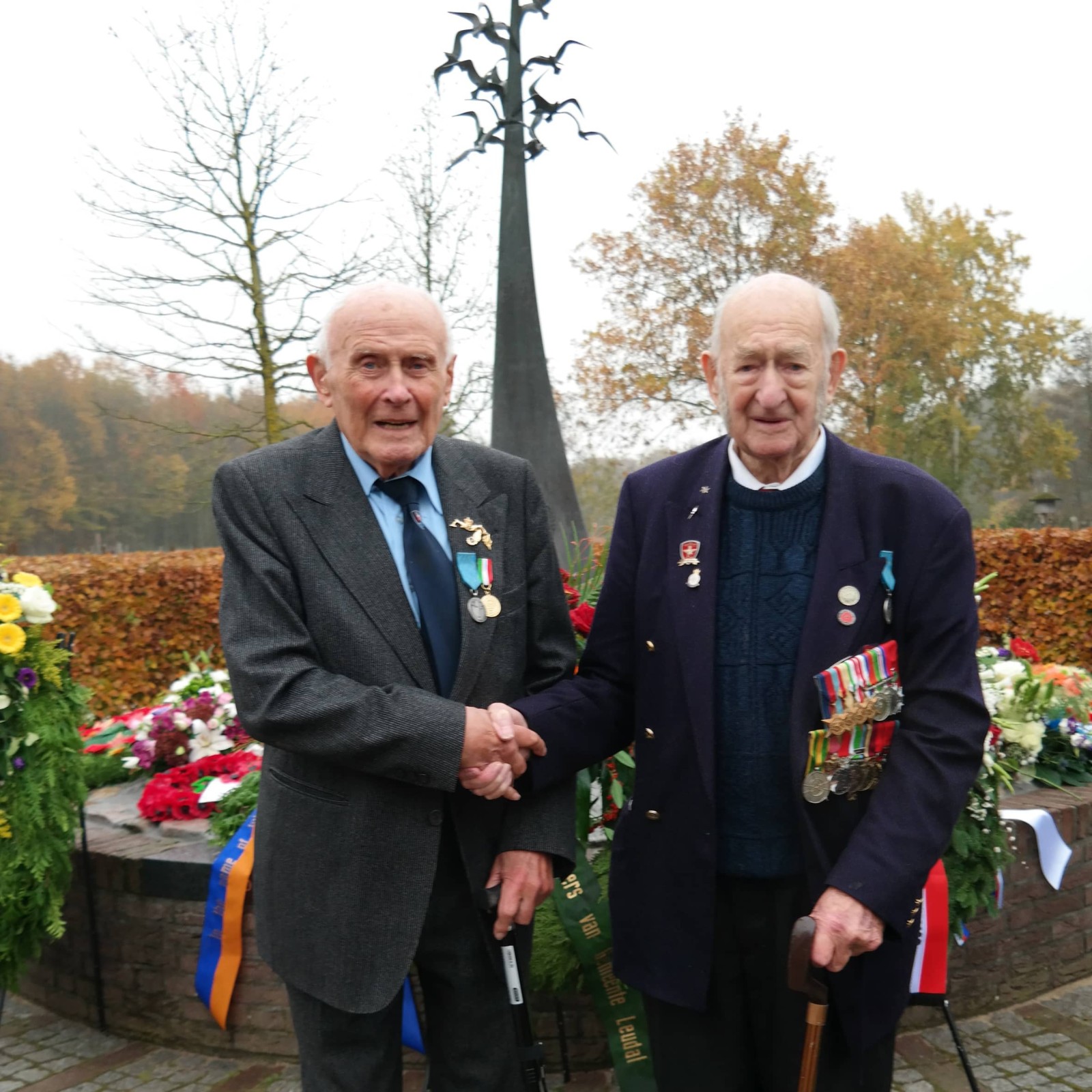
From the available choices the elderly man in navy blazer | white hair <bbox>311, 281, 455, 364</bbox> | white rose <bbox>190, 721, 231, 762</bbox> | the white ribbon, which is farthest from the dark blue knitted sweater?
white rose <bbox>190, 721, 231, 762</bbox>

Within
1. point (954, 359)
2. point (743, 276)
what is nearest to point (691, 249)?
point (743, 276)

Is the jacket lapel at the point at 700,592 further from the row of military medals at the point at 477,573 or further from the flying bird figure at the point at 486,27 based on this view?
the flying bird figure at the point at 486,27

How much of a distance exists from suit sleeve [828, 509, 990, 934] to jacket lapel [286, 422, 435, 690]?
87 cm

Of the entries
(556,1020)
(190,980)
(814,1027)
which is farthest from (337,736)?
(190,980)

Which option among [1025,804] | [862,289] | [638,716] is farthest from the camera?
[862,289]

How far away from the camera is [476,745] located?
6.68 ft

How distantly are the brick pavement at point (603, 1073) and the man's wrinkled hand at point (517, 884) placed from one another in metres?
1.46

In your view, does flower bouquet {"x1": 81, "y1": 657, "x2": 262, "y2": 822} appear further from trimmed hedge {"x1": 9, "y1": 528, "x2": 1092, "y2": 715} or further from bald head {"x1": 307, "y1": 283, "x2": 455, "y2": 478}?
A: trimmed hedge {"x1": 9, "y1": 528, "x2": 1092, "y2": 715}

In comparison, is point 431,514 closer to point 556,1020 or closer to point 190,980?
point 556,1020

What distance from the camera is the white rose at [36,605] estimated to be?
3490 mm

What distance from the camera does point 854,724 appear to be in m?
1.93

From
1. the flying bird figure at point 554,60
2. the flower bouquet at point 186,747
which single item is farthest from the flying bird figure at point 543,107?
the flower bouquet at point 186,747

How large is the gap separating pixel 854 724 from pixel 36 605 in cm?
270

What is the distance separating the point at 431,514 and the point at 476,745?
510mm
